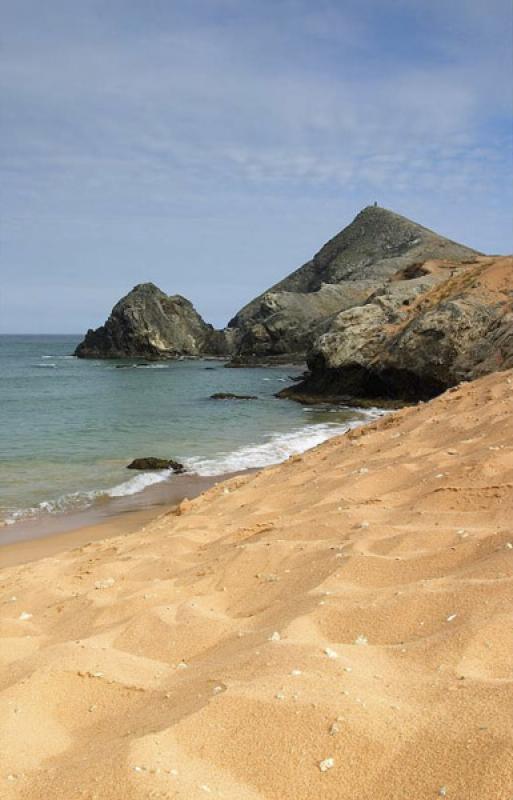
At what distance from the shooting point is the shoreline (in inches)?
303

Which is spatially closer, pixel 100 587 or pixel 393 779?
pixel 393 779

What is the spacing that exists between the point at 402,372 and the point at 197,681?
65.6 ft

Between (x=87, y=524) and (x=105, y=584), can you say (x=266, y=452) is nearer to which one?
(x=87, y=524)

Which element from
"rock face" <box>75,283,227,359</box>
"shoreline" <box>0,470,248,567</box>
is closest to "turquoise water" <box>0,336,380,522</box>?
"shoreline" <box>0,470,248,567</box>

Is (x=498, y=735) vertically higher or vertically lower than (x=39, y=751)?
higher

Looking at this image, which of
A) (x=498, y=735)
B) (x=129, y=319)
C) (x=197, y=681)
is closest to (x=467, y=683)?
(x=498, y=735)

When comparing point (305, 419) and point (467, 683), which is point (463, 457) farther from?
point (305, 419)

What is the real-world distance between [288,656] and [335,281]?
77.6 m

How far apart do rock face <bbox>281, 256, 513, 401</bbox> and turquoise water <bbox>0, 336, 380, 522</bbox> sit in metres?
2.08

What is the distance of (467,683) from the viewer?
2.22 metres

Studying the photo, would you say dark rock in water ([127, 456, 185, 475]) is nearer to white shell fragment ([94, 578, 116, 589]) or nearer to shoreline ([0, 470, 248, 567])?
shoreline ([0, 470, 248, 567])

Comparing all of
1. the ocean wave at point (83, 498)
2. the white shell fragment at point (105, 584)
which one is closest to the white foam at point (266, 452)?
the ocean wave at point (83, 498)

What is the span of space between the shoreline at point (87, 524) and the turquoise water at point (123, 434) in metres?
0.44

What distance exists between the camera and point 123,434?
17.2m
